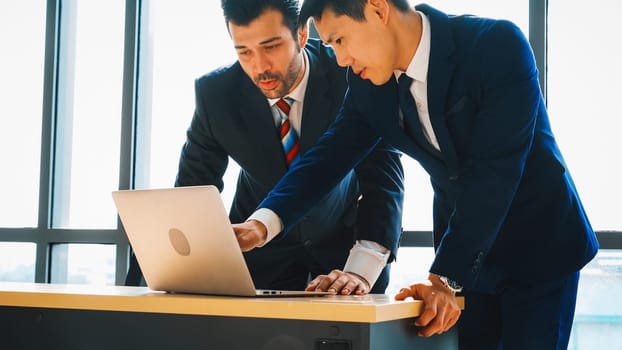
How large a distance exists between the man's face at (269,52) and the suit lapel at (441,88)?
0.64 metres

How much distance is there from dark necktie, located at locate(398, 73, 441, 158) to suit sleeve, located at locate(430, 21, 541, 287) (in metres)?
0.15

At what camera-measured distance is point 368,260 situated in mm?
2125

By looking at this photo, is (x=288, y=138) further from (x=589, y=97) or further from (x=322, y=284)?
(x=589, y=97)

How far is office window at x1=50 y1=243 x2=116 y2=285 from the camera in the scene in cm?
469

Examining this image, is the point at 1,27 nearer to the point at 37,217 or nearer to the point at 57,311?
the point at 37,217

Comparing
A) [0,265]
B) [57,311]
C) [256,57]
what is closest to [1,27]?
[0,265]

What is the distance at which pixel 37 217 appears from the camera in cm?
488

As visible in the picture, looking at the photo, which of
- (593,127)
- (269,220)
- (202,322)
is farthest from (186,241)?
(593,127)

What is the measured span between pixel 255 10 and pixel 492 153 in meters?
0.96

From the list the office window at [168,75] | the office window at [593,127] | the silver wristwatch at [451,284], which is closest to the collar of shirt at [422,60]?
the silver wristwatch at [451,284]

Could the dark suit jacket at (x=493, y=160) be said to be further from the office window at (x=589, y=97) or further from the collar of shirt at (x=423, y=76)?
the office window at (x=589, y=97)

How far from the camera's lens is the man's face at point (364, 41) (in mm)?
1836

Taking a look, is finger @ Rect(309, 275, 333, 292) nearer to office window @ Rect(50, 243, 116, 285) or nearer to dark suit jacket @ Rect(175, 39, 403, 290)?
dark suit jacket @ Rect(175, 39, 403, 290)

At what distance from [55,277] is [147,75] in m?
1.30
